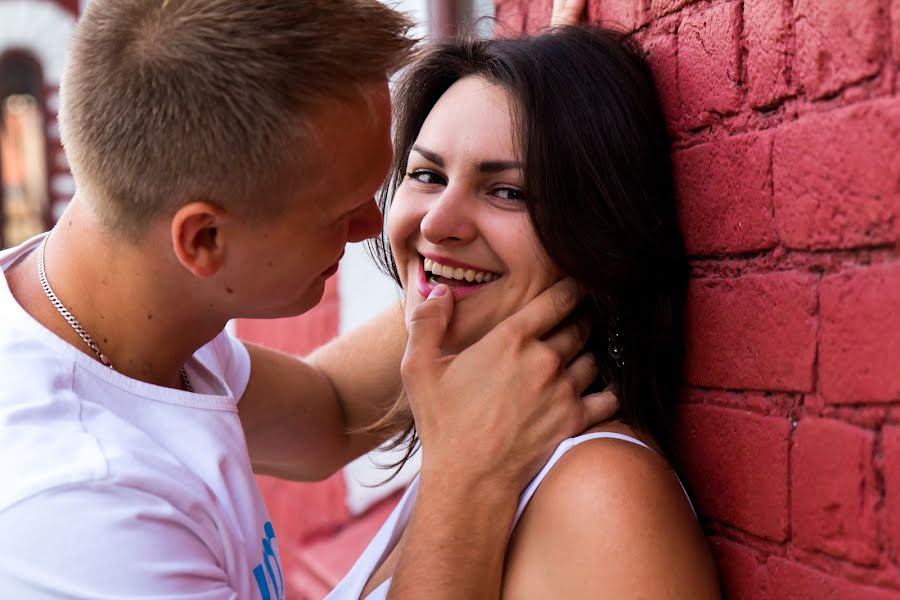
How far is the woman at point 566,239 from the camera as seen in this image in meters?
1.71

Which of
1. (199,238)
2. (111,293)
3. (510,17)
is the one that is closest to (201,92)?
(199,238)

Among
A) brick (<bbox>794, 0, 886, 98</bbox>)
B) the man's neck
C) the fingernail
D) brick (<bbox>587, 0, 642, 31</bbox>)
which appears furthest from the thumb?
brick (<bbox>794, 0, 886, 98</bbox>)

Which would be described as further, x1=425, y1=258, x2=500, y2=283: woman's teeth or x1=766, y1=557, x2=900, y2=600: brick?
x1=425, y1=258, x2=500, y2=283: woman's teeth

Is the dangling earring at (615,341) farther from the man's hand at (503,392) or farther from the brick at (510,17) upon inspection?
the brick at (510,17)

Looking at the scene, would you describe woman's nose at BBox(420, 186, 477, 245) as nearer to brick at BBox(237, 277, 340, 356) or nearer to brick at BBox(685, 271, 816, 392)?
brick at BBox(685, 271, 816, 392)

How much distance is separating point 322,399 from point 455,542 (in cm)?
95

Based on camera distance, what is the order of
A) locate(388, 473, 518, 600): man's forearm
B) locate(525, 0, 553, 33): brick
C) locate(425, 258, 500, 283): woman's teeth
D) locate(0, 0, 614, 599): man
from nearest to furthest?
locate(0, 0, 614, 599): man < locate(388, 473, 518, 600): man's forearm < locate(425, 258, 500, 283): woman's teeth < locate(525, 0, 553, 33): brick

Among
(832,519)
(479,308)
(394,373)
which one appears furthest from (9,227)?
(832,519)

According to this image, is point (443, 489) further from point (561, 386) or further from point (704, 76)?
point (704, 76)

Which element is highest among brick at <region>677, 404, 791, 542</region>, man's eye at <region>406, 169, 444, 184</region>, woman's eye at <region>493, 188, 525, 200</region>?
man's eye at <region>406, 169, 444, 184</region>

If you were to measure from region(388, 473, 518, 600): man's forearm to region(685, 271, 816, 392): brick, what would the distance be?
0.44 meters

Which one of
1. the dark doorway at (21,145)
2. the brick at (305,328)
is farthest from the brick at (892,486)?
the dark doorway at (21,145)

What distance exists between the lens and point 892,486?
131cm

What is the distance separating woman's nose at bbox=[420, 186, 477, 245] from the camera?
1952 mm
